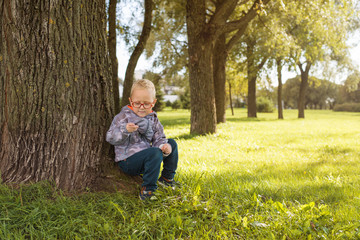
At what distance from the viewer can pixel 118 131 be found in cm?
289

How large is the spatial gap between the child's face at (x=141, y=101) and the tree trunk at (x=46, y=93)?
0.53 m

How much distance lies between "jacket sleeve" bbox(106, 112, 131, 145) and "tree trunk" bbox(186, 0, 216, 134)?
571 cm

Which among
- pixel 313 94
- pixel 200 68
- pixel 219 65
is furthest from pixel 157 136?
pixel 313 94

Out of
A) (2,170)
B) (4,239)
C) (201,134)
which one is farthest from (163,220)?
(201,134)

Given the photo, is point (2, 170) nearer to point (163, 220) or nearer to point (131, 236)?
point (131, 236)

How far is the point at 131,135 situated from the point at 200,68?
594cm

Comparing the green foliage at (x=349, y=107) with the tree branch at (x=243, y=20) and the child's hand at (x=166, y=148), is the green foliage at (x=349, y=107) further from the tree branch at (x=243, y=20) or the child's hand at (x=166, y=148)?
the child's hand at (x=166, y=148)

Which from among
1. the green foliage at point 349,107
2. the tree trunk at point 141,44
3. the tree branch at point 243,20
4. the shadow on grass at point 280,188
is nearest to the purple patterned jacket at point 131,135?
the shadow on grass at point 280,188

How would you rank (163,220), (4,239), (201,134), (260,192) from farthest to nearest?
(201,134)
(260,192)
(163,220)
(4,239)

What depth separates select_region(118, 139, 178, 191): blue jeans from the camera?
2.87 meters

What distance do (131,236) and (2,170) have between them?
1.68 metres

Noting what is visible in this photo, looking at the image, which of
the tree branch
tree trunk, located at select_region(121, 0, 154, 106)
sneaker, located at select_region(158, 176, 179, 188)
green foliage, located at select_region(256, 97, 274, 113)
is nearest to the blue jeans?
sneaker, located at select_region(158, 176, 179, 188)

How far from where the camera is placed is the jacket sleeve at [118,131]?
9.39 ft

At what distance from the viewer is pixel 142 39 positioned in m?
9.76
